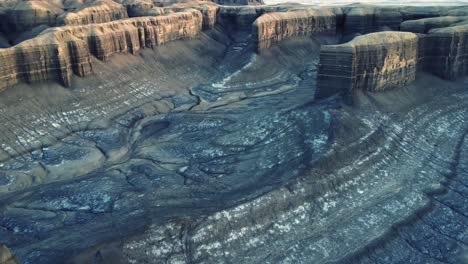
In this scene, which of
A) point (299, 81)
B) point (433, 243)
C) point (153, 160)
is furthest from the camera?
point (299, 81)

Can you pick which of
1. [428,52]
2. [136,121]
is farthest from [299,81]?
[136,121]

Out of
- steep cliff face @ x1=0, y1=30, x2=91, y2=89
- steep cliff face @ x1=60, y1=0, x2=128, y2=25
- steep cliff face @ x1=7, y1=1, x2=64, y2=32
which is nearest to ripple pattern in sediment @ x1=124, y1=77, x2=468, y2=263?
steep cliff face @ x1=0, y1=30, x2=91, y2=89

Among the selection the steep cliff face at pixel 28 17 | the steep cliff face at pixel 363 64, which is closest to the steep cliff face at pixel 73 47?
the steep cliff face at pixel 28 17

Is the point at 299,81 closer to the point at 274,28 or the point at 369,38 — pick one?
the point at 274,28

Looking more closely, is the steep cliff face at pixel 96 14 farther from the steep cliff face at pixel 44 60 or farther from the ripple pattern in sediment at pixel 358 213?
the ripple pattern in sediment at pixel 358 213

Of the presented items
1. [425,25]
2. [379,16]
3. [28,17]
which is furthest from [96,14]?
[425,25]
